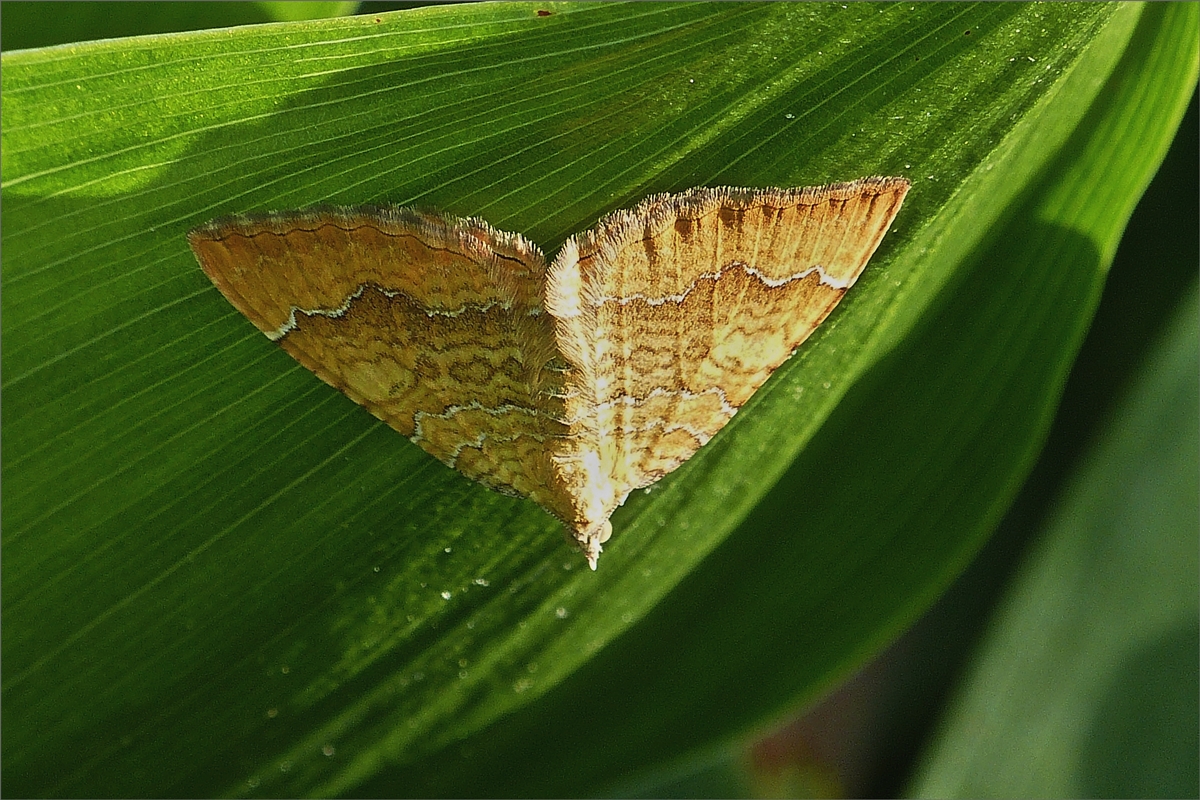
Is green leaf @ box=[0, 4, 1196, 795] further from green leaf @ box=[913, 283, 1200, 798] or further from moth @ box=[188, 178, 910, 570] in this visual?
green leaf @ box=[913, 283, 1200, 798]

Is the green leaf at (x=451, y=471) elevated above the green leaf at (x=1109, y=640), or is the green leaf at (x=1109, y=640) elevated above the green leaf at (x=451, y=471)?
the green leaf at (x=451, y=471)

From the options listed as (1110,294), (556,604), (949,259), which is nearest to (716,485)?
(556,604)

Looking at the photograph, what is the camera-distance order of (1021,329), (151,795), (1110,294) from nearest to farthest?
(1021,329), (151,795), (1110,294)

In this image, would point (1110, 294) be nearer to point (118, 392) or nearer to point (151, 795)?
point (118, 392)

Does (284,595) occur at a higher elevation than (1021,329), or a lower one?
lower

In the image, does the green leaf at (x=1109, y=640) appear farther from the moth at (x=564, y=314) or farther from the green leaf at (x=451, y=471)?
the moth at (x=564, y=314)

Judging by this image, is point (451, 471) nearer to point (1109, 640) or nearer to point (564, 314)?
point (564, 314)

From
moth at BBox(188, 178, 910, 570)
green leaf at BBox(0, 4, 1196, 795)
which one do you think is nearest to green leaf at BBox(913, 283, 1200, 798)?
green leaf at BBox(0, 4, 1196, 795)

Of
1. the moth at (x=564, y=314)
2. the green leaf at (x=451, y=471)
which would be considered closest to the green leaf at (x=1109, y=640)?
the green leaf at (x=451, y=471)
